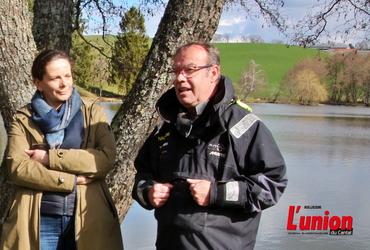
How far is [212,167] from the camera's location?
220cm

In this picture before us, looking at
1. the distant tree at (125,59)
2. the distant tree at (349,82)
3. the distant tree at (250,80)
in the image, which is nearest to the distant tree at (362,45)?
the distant tree at (125,59)

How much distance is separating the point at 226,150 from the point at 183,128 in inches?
7.7

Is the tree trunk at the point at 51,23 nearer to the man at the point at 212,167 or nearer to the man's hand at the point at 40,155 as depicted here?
the man's hand at the point at 40,155

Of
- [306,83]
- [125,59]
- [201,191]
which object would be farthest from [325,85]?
[201,191]

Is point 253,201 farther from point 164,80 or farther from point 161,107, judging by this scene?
point 164,80

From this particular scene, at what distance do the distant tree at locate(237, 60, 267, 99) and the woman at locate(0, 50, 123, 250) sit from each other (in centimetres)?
4472

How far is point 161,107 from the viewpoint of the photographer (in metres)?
2.35

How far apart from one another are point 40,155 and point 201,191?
79 centimetres

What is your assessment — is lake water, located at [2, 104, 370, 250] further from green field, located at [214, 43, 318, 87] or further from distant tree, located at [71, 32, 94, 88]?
green field, located at [214, 43, 318, 87]

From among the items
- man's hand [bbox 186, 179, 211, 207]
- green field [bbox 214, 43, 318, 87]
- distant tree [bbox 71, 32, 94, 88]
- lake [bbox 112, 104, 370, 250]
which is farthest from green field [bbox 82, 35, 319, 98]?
man's hand [bbox 186, 179, 211, 207]

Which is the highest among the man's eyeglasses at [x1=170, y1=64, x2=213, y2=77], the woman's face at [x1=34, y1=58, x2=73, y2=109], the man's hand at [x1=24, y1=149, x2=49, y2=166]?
the man's eyeglasses at [x1=170, y1=64, x2=213, y2=77]

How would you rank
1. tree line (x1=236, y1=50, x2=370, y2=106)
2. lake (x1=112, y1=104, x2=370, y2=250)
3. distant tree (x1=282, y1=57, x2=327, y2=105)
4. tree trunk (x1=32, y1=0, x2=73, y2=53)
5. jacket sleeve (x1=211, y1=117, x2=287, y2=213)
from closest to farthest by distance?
jacket sleeve (x1=211, y1=117, x2=287, y2=213)
tree trunk (x1=32, y1=0, x2=73, y2=53)
lake (x1=112, y1=104, x2=370, y2=250)
tree line (x1=236, y1=50, x2=370, y2=106)
distant tree (x1=282, y1=57, x2=327, y2=105)

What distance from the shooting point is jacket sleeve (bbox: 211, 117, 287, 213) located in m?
2.14

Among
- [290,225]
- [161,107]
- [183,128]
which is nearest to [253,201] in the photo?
[183,128]
